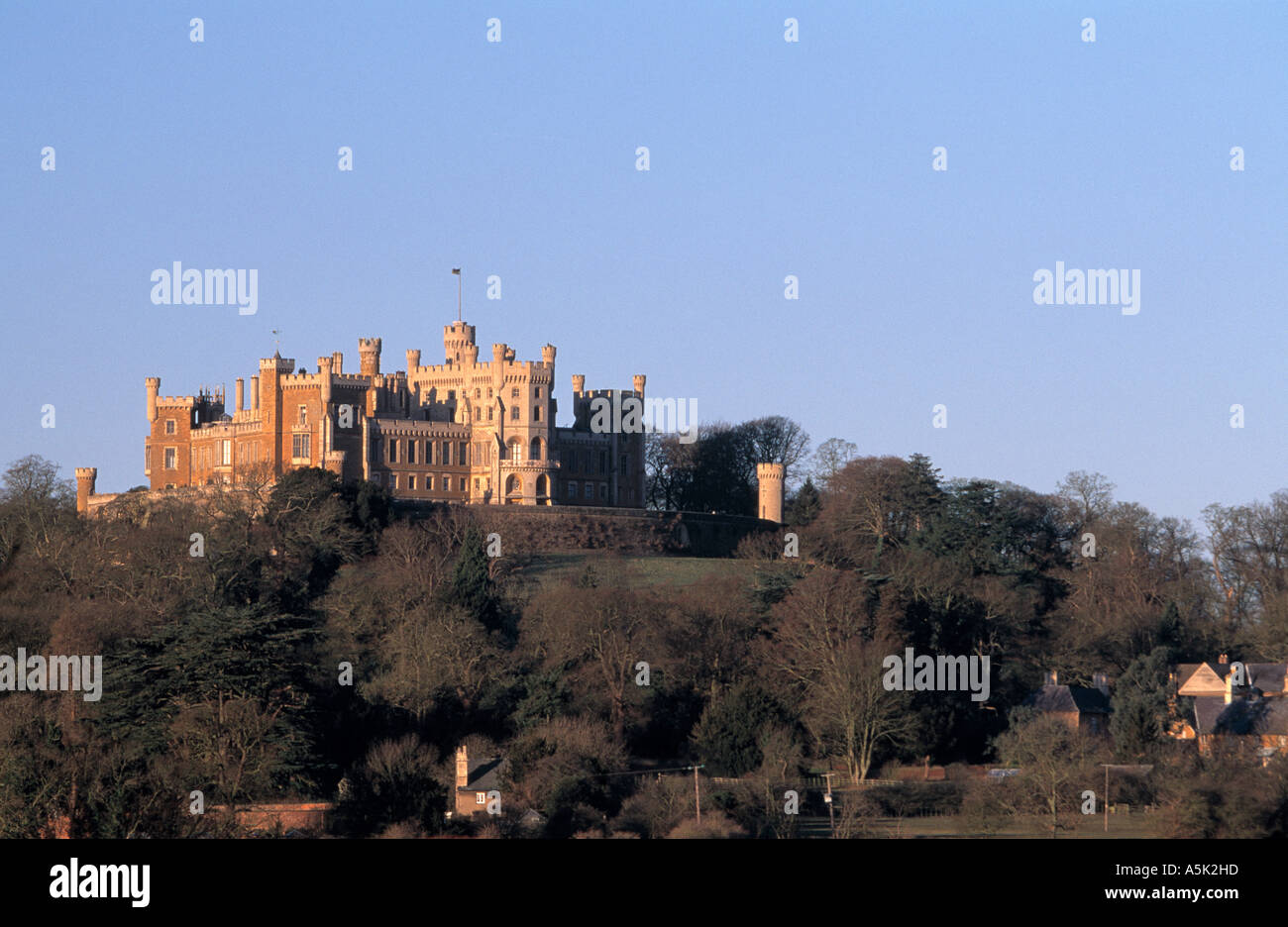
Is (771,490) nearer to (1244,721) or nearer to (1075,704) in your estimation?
(1075,704)

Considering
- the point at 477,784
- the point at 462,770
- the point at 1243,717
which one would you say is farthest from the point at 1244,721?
the point at 462,770

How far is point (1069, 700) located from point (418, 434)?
132 ft

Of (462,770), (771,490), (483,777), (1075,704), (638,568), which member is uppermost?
(771,490)

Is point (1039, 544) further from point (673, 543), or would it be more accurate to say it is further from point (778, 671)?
point (778, 671)

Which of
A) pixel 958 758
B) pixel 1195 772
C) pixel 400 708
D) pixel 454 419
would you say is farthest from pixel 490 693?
pixel 454 419

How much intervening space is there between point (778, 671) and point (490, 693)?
28.4 ft

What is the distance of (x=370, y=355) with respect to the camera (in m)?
96.8

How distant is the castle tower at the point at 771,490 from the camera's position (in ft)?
319

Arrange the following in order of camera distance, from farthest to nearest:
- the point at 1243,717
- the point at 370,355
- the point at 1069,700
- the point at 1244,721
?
the point at 370,355, the point at 1069,700, the point at 1243,717, the point at 1244,721

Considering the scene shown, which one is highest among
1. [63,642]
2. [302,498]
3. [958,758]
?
[302,498]

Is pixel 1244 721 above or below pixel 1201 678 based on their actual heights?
below

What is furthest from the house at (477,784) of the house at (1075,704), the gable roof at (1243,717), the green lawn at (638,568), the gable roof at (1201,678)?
the green lawn at (638,568)

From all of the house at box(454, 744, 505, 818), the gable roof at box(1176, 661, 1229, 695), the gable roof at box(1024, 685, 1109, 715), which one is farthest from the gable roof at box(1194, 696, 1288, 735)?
the house at box(454, 744, 505, 818)

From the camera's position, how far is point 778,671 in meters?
56.9
